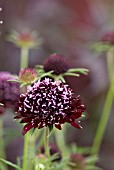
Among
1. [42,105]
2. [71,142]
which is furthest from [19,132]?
[71,142]

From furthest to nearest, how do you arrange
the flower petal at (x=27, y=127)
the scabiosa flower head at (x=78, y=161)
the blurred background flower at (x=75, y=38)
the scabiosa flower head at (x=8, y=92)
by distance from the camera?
the blurred background flower at (x=75, y=38) → the scabiosa flower head at (x=78, y=161) → the scabiosa flower head at (x=8, y=92) → the flower petal at (x=27, y=127)

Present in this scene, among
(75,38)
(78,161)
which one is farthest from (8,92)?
(75,38)

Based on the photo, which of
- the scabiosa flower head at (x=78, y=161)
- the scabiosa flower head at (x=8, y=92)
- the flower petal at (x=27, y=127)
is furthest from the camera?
the scabiosa flower head at (x=78, y=161)

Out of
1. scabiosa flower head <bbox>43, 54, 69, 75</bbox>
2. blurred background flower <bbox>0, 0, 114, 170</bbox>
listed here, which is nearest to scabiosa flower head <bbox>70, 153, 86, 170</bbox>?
scabiosa flower head <bbox>43, 54, 69, 75</bbox>

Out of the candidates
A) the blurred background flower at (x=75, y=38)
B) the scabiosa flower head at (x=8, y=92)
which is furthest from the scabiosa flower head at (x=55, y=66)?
the blurred background flower at (x=75, y=38)

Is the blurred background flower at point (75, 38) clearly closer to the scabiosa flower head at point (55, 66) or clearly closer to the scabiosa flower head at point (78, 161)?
the scabiosa flower head at point (78, 161)

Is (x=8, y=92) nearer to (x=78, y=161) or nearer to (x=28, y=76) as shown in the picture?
(x=28, y=76)

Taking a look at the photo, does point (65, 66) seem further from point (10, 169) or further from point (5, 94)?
point (10, 169)

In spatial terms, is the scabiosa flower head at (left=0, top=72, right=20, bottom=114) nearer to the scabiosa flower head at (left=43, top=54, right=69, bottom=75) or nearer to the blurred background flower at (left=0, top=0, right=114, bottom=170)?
the scabiosa flower head at (left=43, top=54, right=69, bottom=75)
